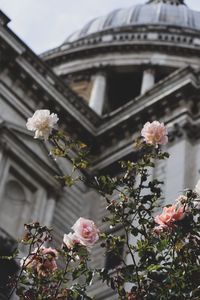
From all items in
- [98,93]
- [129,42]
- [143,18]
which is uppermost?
[143,18]

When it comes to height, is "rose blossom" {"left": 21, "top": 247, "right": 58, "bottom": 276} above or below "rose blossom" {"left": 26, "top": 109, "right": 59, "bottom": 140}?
below

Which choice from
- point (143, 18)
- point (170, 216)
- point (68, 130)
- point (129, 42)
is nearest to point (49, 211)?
point (68, 130)

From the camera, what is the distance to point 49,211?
15172 mm

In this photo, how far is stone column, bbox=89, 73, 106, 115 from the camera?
27.1m

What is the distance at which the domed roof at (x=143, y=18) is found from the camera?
34.7 meters

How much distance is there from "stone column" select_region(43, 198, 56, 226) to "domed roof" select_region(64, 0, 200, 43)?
63.9ft

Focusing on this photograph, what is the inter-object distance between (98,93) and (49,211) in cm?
1334

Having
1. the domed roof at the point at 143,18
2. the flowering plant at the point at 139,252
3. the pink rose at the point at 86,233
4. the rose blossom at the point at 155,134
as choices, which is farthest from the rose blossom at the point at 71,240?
the domed roof at the point at 143,18

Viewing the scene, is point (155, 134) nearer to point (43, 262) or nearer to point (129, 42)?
point (43, 262)

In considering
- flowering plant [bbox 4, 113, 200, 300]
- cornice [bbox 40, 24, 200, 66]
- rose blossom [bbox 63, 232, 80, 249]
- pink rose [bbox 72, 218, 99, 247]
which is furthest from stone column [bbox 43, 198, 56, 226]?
cornice [bbox 40, 24, 200, 66]

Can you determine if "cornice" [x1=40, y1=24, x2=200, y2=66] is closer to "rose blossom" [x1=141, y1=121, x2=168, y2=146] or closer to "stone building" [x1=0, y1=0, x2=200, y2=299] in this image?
"stone building" [x1=0, y1=0, x2=200, y2=299]

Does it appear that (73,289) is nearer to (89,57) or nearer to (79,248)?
(79,248)

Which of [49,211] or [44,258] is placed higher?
[49,211]

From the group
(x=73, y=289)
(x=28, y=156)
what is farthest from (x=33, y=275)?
(x=28, y=156)
